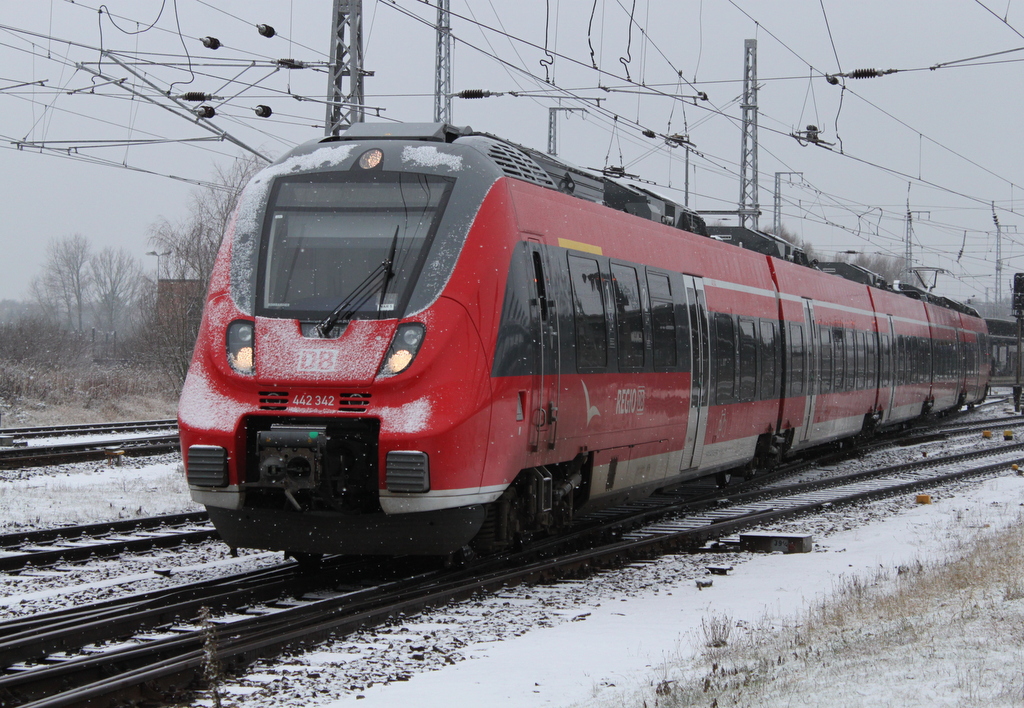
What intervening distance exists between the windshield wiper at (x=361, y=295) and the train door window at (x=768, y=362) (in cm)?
814

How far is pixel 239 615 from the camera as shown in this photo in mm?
7543

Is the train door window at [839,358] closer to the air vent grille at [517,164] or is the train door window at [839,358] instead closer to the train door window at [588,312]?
the train door window at [588,312]

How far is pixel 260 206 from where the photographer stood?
29.2 feet

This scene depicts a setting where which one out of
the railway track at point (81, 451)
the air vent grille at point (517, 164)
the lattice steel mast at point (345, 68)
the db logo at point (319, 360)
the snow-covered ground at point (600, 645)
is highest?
the lattice steel mast at point (345, 68)

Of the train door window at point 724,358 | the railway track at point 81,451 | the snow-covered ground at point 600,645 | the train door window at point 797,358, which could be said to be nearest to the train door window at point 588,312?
the snow-covered ground at point 600,645

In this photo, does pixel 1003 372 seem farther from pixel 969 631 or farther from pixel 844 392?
pixel 969 631

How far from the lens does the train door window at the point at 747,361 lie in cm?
1434

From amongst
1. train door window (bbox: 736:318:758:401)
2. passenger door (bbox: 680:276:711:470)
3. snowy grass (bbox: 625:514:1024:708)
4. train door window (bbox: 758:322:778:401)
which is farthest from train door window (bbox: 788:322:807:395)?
snowy grass (bbox: 625:514:1024:708)

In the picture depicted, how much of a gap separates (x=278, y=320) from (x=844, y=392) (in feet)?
46.6

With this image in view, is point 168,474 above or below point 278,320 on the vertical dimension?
below

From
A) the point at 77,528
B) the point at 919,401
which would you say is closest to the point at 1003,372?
the point at 919,401

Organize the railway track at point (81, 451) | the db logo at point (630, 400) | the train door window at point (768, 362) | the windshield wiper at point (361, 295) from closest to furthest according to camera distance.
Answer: the windshield wiper at point (361, 295) → the db logo at point (630, 400) → the train door window at point (768, 362) → the railway track at point (81, 451)

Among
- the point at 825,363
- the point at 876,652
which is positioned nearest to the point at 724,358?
the point at 825,363

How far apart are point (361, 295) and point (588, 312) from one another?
2.49 m
